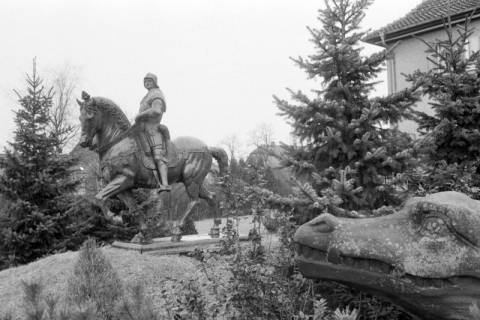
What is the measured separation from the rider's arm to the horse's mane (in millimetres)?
333

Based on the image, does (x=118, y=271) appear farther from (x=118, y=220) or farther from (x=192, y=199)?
(x=118, y=220)

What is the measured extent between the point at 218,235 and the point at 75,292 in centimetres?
683

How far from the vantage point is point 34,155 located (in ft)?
39.2

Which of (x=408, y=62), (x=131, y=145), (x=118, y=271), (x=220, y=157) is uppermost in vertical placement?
(x=408, y=62)

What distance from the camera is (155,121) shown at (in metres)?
9.44

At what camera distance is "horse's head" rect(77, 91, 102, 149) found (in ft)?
29.6

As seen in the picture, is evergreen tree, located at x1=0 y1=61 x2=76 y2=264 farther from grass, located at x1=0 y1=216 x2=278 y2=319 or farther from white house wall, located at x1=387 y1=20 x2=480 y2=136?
white house wall, located at x1=387 y1=20 x2=480 y2=136

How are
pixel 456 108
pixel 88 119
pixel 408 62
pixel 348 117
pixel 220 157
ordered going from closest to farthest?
pixel 348 117, pixel 456 108, pixel 88 119, pixel 220 157, pixel 408 62

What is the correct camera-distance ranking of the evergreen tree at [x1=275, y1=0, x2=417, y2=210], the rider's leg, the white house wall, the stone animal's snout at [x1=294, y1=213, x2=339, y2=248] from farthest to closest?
the white house wall
the rider's leg
the evergreen tree at [x1=275, y1=0, x2=417, y2=210]
the stone animal's snout at [x1=294, y1=213, x2=339, y2=248]

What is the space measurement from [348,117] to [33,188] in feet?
27.8

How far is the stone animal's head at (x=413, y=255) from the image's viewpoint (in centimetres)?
281

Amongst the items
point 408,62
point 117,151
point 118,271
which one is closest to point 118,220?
point 117,151

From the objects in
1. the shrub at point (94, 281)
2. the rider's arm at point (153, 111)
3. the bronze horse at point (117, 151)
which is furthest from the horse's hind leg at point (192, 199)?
the shrub at point (94, 281)

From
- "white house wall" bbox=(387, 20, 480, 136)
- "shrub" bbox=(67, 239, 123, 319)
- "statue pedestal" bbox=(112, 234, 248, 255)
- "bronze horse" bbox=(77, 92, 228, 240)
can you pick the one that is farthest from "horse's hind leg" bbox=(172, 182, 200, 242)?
"white house wall" bbox=(387, 20, 480, 136)
